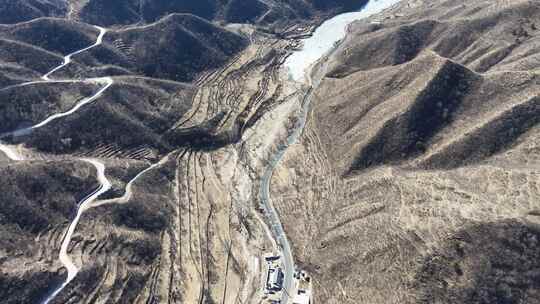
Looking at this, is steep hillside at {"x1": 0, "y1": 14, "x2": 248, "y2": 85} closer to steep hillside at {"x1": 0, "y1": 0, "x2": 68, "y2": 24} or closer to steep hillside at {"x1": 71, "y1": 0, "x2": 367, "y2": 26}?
steep hillside at {"x1": 0, "y1": 0, "x2": 68, "y2": 24}

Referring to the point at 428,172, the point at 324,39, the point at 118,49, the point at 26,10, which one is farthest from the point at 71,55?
the point at 428,172

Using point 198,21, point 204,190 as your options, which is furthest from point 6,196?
point 198,21

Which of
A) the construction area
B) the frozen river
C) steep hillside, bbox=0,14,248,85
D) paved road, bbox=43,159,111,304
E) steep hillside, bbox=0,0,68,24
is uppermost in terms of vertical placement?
steep hillside, bbox=0,0,68,24

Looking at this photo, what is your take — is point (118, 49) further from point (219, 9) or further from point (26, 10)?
point (219, 9)

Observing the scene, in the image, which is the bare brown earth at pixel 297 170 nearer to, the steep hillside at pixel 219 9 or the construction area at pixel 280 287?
the construction area at pixel 280 287

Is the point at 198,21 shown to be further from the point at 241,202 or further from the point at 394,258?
the point at 394,258

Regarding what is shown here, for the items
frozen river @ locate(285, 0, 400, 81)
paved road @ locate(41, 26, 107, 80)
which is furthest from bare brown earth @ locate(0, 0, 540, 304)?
frozen river @ locate(285, 0, 400, 81)
